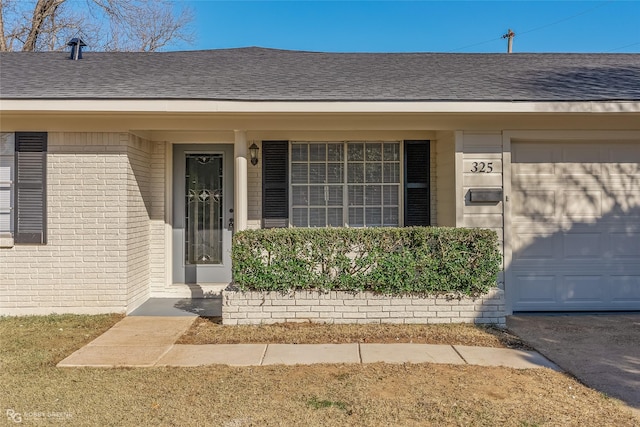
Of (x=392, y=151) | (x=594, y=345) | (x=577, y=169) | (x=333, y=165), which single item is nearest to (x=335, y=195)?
(x=333, y=165)

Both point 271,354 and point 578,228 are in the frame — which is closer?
point 271,354

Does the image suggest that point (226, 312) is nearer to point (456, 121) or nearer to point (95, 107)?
point (95, 107)

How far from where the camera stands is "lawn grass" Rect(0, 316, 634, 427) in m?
3.14

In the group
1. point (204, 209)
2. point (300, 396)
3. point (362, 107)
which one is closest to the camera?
point (300, 396)

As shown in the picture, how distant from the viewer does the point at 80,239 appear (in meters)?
6.15

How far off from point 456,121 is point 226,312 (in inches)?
150

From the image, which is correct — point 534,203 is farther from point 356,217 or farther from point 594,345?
point 356,217

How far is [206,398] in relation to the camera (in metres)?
3.47

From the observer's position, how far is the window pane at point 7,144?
6117 millimetres

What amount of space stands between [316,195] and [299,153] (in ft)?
2.24

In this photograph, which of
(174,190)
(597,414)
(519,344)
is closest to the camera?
(597,414)

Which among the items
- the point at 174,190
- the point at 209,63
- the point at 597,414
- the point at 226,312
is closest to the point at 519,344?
the point at 597,414

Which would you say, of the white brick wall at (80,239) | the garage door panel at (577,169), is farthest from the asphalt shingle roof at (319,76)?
the garage door panel at (577,169)

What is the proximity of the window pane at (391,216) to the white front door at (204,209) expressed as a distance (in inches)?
93.1
